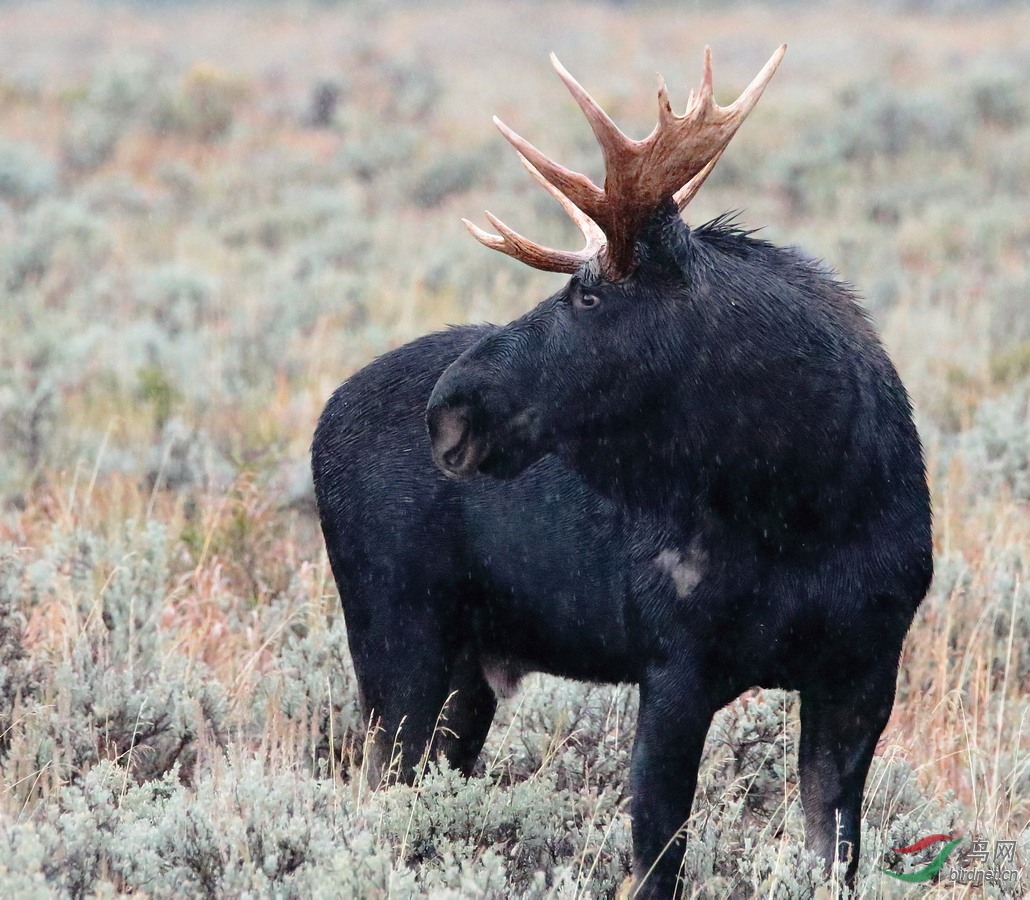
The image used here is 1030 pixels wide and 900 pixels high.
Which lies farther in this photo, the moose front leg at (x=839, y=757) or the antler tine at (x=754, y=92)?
the moose front leg at (x=839, y=757)

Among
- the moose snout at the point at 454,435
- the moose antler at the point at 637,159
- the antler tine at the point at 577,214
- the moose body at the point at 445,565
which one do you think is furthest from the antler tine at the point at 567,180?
the moose body at the point at 445,565

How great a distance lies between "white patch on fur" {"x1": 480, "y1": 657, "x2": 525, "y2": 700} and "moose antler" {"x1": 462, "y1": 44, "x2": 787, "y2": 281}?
1.15 meters

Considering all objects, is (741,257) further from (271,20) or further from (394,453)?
(271,20)

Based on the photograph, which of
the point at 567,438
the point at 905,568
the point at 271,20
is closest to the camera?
the point at 905,568

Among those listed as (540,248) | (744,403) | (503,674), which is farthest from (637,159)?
(503,674)

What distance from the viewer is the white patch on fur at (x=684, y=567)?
342 centimetres

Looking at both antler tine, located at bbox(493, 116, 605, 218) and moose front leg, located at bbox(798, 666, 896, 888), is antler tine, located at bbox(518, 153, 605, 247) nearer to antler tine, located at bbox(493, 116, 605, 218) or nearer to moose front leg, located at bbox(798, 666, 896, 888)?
antler tine, located at bbox(493, 116, 605, 218)

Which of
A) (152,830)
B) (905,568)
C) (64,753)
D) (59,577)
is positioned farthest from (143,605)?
(905,568)

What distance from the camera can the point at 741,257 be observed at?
3621 mm

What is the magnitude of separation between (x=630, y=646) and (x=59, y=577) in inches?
96.9

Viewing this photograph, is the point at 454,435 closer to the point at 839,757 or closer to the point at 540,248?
the point at 540,248

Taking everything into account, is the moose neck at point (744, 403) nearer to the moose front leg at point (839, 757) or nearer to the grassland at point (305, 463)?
the moose front leg at point (839, 757)

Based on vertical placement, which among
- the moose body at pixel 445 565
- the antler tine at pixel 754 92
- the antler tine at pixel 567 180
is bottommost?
the moose body at pixel 445 565

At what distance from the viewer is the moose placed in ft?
11.1
